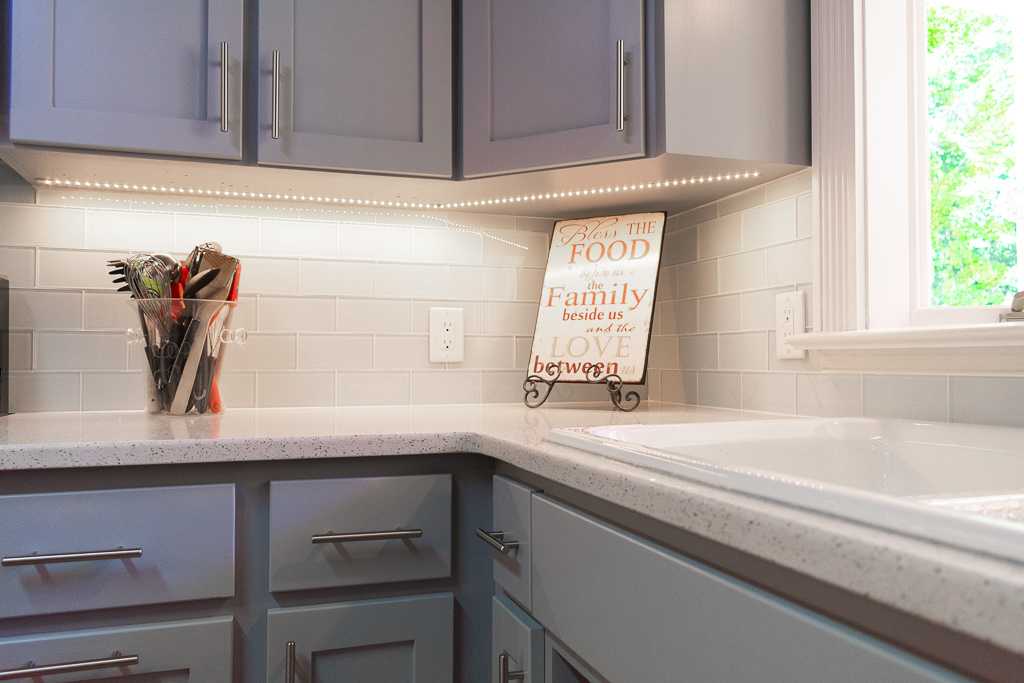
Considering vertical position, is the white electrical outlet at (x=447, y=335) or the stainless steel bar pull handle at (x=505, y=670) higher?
the white electrical outlet at (x=447, y=335)

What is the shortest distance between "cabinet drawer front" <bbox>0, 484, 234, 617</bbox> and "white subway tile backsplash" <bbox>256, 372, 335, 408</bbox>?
0.63 meters

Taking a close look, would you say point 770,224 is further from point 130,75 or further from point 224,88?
point 130,75

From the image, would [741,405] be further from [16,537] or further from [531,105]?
[16,537]

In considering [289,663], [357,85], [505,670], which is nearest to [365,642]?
[289,663]

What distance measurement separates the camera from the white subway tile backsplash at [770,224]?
147 centimetres

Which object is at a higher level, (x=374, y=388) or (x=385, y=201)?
(x=385, y=201)

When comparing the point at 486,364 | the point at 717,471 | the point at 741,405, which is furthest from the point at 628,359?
the point at 717,471

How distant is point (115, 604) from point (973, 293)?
1.44m

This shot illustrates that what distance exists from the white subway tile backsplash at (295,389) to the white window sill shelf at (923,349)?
1.04 metres

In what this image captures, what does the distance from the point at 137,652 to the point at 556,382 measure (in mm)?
1005

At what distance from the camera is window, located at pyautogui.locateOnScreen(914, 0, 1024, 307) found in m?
1.25

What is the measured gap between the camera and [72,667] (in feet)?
3.34

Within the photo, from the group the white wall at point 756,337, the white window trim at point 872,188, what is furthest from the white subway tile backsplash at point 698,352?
the white window trim at point 872,188

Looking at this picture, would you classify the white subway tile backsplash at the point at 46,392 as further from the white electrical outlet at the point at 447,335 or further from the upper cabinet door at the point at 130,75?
the white electrical outlet at the point at 447,335
